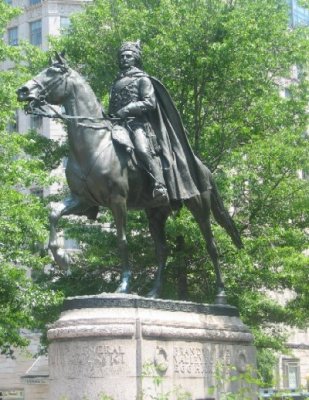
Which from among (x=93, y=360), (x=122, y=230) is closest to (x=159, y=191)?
(x=122, y=230)

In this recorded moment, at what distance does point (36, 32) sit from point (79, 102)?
42.2 meters

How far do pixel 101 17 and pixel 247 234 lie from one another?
7194 mm

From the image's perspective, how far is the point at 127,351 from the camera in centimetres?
1073

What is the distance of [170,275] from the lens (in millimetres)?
22500

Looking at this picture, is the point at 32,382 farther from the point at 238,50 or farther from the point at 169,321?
the point at 169,321

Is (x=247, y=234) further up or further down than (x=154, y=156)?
further up

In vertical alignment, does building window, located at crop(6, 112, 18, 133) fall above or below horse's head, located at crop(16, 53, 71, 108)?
above

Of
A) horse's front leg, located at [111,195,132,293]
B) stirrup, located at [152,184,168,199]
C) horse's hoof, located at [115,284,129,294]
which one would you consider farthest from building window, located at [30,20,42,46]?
horse's hoof, located at [115,284,129,294]

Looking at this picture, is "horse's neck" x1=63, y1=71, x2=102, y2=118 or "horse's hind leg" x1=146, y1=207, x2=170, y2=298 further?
"horse's hind leg" x1=146, y1=207, x2=170, y2=298

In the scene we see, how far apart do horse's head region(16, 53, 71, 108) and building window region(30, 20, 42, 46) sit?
41.4 meters

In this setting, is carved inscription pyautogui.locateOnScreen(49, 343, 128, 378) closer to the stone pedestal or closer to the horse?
the stone pedestal

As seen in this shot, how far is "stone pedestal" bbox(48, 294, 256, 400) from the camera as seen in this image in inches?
420

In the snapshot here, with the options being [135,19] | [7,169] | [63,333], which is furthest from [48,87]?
[135,19]

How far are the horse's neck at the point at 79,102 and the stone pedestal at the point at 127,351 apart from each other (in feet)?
7.95
